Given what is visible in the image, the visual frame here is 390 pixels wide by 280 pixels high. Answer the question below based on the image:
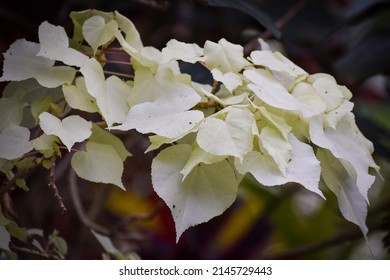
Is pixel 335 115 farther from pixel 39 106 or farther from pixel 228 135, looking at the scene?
pixel 39 106

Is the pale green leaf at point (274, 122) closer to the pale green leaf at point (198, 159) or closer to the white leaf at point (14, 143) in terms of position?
the pale green leaf at point (198, 159)

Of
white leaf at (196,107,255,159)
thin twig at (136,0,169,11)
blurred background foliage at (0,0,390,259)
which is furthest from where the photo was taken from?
blurred background foliage at (0,0,390,259)

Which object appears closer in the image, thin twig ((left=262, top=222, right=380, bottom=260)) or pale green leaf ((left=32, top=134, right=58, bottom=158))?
pale green leaf ((left=32, top=134, right=58, bottom=158))

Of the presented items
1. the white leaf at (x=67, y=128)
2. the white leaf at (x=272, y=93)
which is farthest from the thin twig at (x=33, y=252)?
the white leaf at (x=272, y=93)

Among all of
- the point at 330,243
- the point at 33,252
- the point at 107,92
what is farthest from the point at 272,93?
the point at 330,243

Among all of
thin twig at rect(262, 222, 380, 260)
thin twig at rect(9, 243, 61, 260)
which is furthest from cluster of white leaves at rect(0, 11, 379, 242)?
thin twig at rect(262, 222, 380, 260)

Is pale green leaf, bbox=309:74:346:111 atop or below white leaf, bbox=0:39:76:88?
atop

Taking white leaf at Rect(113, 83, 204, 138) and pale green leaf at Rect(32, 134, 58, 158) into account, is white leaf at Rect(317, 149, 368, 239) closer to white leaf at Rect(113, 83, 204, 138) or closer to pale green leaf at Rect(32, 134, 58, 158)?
white leaf at Rect(113, 83, 204, 138)
